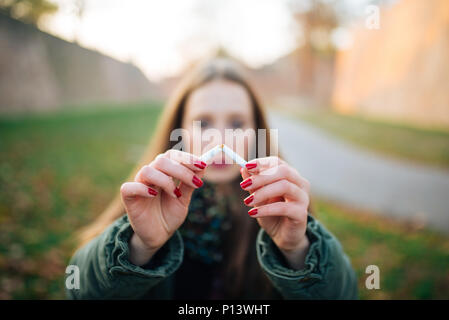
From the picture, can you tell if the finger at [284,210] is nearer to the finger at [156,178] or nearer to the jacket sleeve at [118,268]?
the finger at [156,178]

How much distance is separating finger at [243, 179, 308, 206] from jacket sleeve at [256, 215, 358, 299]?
0.31 metres

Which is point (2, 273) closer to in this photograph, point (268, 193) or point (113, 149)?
point (268, 193)

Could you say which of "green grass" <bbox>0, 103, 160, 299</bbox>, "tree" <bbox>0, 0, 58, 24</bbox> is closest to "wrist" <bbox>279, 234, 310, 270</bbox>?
"green grass" <bbox>0, 103, 160, 299</bbox>

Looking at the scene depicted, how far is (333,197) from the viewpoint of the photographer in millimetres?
6188

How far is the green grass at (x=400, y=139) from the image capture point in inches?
317

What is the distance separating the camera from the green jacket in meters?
1.29

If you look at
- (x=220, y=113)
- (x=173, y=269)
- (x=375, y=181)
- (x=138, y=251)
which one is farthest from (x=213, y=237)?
(x=375, y=181)

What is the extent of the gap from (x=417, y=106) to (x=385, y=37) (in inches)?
166

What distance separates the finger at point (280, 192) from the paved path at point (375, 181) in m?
4.44

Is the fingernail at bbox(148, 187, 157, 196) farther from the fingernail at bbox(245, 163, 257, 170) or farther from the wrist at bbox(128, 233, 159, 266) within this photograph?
the fingernail at bbox(245, 163, 257, 170)

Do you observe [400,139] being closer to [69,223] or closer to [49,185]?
[69,223]

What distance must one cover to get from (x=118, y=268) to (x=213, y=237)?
808 mm

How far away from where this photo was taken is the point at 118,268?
Result: 125cm

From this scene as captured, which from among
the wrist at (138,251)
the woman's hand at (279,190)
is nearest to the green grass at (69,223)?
the wrist at (138,251)
